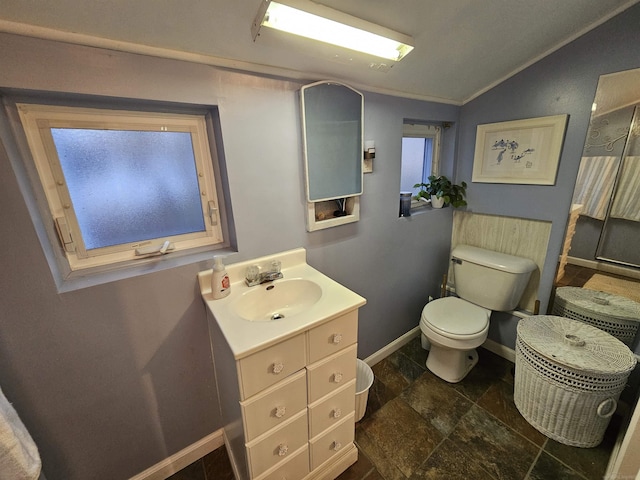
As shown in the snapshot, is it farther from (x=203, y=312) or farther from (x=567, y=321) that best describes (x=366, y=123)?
(x=567, y=321)

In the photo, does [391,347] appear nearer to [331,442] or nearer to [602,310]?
[331,442]

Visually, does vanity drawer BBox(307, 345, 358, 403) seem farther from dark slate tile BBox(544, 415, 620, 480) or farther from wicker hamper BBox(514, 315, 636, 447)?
dark slate tile BBox(544, 415, 620, 480)

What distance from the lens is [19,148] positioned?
0.82 m

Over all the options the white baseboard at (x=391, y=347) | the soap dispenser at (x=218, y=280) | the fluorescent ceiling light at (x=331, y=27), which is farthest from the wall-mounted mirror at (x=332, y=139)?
the white baseboard at (x=391, y=347)

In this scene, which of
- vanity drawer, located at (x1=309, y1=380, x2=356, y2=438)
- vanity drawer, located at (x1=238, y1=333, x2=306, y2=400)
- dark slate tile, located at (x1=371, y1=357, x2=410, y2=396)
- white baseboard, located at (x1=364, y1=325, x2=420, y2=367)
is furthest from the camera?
white baseboard, located at (x1=364, y1=325, x2=420, y2=367)

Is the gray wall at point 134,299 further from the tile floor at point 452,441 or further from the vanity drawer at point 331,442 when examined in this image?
the vanity drawer at point 331,442

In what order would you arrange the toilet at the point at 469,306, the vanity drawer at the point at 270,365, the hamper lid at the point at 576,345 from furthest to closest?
the toilet at the point at 469,306 → the hamper lid at the point at 576,345 → the vanity drawer at the point at 270,365

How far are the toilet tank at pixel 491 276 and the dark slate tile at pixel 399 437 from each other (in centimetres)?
88

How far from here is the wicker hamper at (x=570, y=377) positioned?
1.19 meters

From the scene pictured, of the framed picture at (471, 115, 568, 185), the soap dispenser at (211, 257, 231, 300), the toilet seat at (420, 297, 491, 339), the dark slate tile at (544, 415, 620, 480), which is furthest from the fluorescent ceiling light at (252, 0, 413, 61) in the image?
the dark slate tile at (544, 415, 620, 480)

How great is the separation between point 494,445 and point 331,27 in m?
2.04

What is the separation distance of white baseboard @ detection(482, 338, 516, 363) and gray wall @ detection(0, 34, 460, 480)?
55.7 inches

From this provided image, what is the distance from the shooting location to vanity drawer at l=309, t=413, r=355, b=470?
43.8 inches

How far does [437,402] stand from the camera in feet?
5.19
